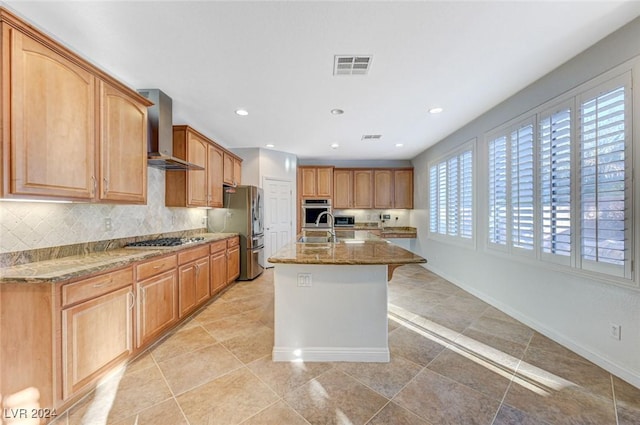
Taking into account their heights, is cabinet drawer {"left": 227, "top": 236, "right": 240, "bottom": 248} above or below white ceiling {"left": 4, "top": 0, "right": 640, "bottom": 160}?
below

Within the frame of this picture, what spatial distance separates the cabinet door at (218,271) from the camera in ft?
11.3

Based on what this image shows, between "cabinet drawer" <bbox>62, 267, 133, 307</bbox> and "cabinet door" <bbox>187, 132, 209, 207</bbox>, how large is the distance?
156cm

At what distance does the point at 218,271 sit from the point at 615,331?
4.14 metres

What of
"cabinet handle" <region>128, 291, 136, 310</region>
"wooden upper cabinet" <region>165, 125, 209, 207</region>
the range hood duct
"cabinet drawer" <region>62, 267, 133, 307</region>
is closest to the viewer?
"cabinet drawer" <region>62, 267, 133, 307</region>

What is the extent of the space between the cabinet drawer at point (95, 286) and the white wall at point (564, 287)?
3853 mm

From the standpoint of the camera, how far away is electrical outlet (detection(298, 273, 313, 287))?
2.10 metres

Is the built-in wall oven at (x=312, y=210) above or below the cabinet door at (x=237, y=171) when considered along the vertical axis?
below

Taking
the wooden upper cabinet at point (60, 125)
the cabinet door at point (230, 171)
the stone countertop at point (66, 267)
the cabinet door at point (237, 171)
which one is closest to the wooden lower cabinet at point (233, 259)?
the cabinet door at point (230, 171)

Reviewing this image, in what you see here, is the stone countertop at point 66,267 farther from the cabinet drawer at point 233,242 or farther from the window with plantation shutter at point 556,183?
the window with plantation shutter at point 556,183

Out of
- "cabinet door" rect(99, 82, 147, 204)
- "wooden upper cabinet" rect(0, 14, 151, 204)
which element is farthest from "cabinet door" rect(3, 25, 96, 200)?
"cabinet door" rect(99, 82, 147, 204)

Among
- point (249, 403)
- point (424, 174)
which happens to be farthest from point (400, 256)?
point (424, 174)

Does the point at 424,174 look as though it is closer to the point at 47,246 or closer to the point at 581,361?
the point at 581,361

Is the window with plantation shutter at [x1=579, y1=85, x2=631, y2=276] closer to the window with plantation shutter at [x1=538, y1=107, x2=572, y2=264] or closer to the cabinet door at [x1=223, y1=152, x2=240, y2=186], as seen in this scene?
the window with plantation shutter at [x1=538, y1=107, x2=572, y2=264]

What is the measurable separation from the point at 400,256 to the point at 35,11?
3.04 meters
